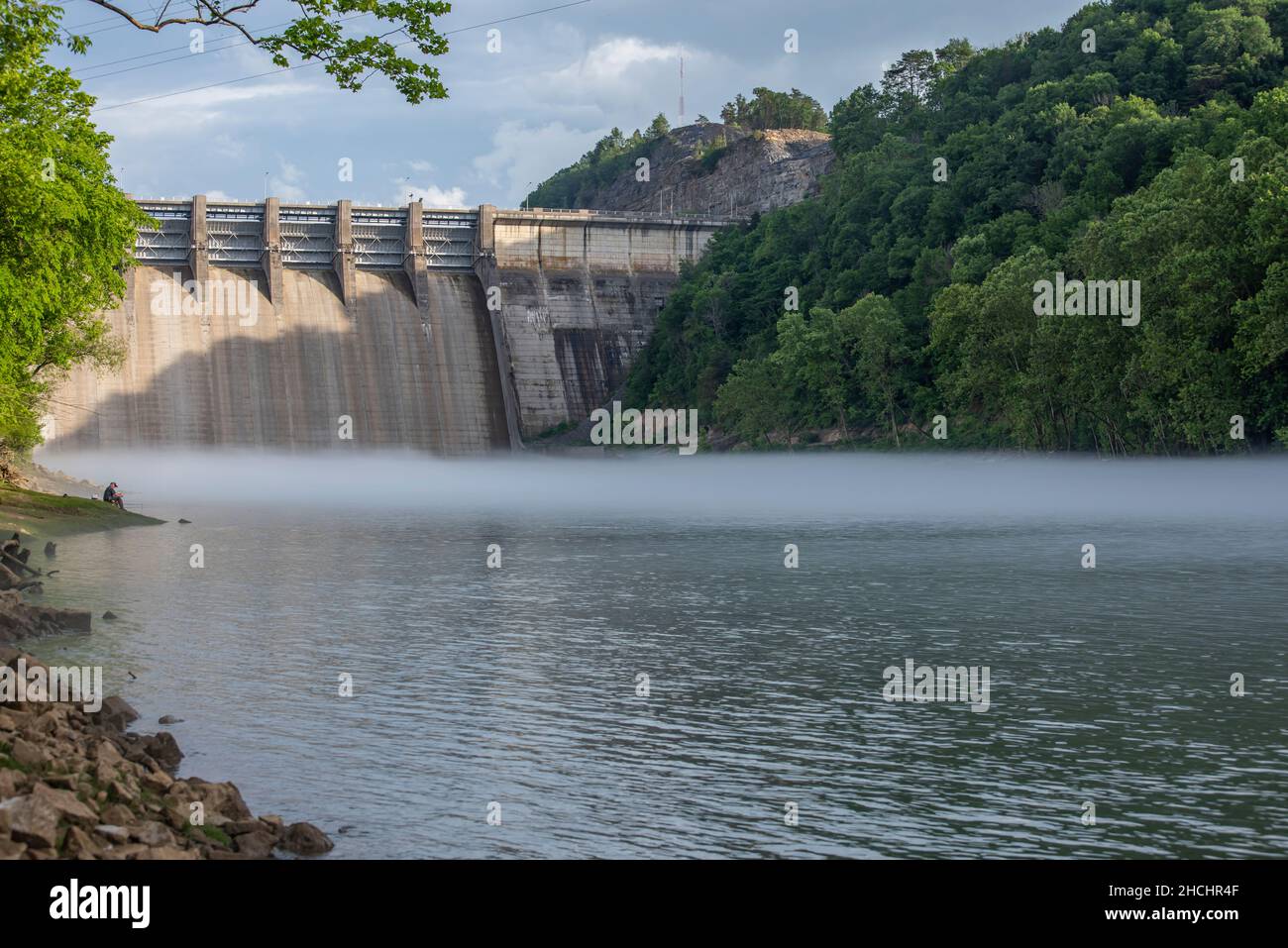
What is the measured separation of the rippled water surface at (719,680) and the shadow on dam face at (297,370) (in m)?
58.8

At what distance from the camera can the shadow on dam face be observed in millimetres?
114375

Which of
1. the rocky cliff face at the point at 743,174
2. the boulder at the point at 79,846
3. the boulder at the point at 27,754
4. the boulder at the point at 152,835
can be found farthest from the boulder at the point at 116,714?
the rocky cliff face at the point at 743,174

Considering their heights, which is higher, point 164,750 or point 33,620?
point 33,620

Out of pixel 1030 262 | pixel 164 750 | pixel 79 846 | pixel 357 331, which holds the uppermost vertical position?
pixel 1030 262

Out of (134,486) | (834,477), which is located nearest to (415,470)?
(134,486)

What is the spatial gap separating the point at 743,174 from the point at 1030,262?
6628 cm

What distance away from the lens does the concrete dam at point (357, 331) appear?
116 meters

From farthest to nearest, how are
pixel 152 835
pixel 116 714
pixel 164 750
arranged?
1. pixel 116 714
2. pixel 164 750
3. pixel 152 835

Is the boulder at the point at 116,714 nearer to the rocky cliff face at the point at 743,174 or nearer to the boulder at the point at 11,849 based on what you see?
the boulder at the point at 11,849

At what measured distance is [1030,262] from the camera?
9431 centimetres

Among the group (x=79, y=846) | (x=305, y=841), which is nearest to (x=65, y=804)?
(x=79, y=846)

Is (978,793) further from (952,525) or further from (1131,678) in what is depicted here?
(952,525)

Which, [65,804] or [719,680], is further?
[719,680]

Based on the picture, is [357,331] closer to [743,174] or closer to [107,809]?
[743,174]
